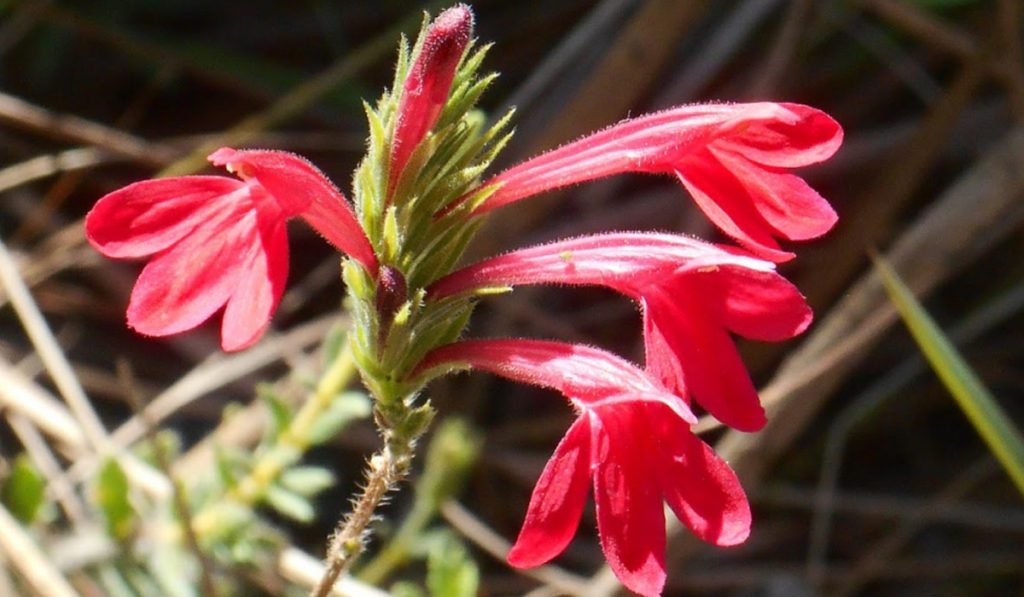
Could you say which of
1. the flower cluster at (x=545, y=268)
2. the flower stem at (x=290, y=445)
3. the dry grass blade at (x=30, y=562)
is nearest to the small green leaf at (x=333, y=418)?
the flower stem at (x=290, y=445)

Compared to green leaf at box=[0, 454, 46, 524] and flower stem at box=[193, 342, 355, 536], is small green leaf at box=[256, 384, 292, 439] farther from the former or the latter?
green leaf at box=[0, 454, 46, 524]

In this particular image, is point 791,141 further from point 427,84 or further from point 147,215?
point 147,215

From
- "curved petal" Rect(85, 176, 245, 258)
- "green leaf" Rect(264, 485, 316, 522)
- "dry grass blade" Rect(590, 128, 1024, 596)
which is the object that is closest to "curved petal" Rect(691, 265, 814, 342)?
"curved petal" Rect(85, 176, 245, 258)

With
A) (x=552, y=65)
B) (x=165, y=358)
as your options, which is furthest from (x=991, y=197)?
(x=165, y=358)

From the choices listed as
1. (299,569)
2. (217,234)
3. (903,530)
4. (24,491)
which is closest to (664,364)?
(217,234)

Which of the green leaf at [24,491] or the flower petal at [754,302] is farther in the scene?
the green leaf at [24,491]

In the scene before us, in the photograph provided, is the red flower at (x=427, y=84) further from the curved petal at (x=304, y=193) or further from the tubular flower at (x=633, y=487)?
the tubular flower at (x=633, y=487)

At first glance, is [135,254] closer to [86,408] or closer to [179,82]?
[86,408]

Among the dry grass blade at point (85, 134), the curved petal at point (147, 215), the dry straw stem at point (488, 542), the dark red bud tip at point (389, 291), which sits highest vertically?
the dry grass blade at point (85, 134)
